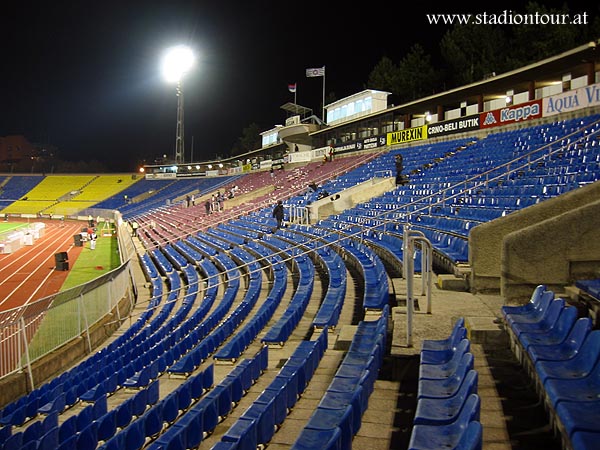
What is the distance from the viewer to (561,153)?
12.1 m

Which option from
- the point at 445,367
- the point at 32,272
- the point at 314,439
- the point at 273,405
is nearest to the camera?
the point at 314,439

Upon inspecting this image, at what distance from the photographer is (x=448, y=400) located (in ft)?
10.2

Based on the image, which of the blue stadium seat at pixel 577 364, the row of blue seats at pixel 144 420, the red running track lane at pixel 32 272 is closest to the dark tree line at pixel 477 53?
the red running track lane at pixel 32 272

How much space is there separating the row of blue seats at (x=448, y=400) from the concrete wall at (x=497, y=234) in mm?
2201

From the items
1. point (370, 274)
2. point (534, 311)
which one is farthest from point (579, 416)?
point (370, 274)

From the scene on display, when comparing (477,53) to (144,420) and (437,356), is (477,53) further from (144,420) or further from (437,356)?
(144,420)

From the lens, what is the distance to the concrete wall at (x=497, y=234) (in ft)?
19.8

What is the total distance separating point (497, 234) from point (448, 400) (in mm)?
3652

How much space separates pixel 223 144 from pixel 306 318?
7638 cm

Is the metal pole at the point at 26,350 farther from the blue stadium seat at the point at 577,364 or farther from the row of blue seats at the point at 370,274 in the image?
the blue stadium seat at the point at 577,364

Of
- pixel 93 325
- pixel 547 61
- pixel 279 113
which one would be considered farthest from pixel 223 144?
pixel 93 325

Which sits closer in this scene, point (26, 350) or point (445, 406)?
point (445, 406)

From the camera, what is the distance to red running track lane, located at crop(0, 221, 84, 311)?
1368 cm

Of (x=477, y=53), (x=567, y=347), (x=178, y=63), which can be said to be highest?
(x=178, y=63)
